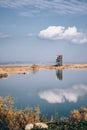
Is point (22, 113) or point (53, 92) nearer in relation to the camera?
point (22, 113)

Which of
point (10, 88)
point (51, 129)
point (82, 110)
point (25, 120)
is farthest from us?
point (10, 88)

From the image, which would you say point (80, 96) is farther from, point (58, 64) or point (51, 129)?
point (58, 64)

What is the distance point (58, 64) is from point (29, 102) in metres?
28.2

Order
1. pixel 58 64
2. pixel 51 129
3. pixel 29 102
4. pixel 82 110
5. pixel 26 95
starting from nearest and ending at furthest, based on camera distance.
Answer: pixel 51 129
pixel 82 110
pixel 29 102
pixel 26 95
pixel 58 64

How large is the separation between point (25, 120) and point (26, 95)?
932 centimetres

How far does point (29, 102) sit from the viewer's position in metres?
19.0

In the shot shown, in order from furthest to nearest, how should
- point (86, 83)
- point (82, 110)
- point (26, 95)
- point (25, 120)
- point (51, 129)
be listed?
point (86, 83)
point (26, 95)
point (82, 110)
point (25, 120)
point (51, 129)

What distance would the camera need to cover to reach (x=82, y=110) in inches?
567

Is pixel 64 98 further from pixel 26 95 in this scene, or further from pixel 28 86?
pixel 28 86

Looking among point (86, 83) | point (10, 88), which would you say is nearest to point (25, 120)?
point (10, 88)

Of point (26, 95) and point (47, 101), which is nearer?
→ point (47, 101)

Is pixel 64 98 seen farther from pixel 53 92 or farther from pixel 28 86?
pixel 28 86

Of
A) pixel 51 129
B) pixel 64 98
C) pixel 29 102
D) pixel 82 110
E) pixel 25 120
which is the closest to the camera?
pixel 51 129

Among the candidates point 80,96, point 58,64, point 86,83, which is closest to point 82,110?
point 80,96
